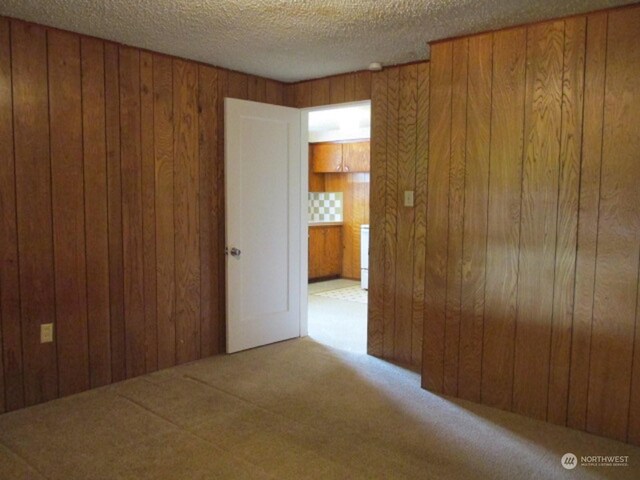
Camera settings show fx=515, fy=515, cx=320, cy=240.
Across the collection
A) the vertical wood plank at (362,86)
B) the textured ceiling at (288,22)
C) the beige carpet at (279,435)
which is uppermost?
the textured ceiling at (288,22)

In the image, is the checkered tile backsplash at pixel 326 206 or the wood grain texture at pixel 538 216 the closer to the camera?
the wood grain texture at pixel 538 216

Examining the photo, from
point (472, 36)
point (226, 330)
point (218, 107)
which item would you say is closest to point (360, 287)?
point (226, 330)

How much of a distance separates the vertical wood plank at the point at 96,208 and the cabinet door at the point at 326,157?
455cm

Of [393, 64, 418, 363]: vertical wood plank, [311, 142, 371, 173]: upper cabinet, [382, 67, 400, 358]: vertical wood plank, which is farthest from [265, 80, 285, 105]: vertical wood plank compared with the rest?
[311, 142, 371, 173]: upper cabinet

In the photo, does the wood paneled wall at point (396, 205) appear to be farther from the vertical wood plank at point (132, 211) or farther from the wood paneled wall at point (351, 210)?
the wood paneled wall at point (351, 210)

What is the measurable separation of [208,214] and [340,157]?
384cm

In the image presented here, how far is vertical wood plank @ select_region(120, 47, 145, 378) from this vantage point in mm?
3482

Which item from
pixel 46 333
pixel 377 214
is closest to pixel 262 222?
pixel 377 214

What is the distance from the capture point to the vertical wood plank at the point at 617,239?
265 cm

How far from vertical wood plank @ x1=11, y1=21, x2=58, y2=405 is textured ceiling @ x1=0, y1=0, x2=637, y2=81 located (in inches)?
8.6

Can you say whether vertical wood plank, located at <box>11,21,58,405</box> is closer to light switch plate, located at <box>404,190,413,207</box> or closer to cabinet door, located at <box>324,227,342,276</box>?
light switch plate, located at <box>404,190,413,207</box>

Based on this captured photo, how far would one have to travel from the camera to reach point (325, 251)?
309 inches

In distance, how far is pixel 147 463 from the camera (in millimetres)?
2461

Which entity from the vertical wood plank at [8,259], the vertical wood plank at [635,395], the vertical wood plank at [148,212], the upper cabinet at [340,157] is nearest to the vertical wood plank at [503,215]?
the vertical wood plank at [635,395]
